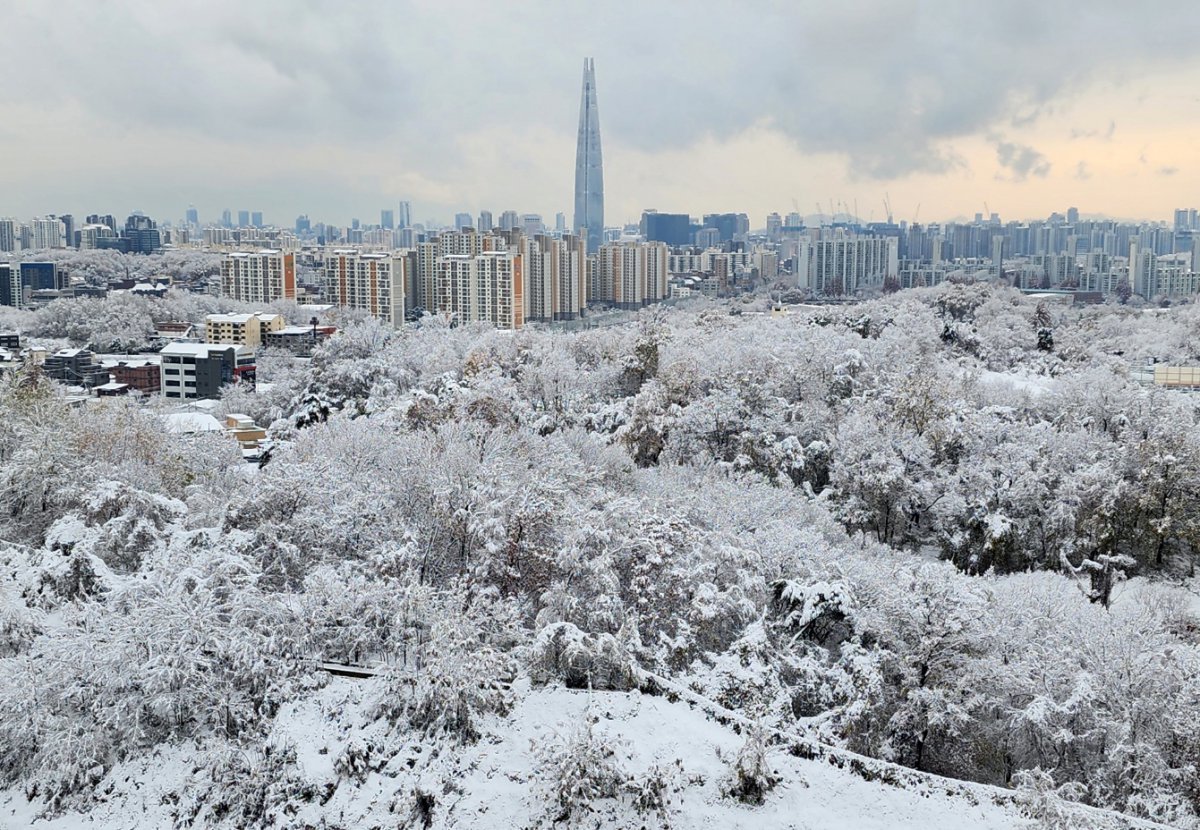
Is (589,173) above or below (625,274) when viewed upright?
above

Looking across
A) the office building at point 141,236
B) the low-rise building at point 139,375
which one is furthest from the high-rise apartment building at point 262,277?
the office building at point 141,236

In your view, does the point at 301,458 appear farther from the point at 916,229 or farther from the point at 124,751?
the point at 916,229

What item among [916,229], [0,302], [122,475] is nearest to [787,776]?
[122,475]

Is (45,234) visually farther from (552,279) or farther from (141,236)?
(552,279)

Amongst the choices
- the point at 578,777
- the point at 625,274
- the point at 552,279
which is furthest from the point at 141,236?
the point at 578,777

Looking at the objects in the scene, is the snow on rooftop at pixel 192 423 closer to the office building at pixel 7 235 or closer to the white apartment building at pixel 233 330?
the white apartment building at pixel 233 330

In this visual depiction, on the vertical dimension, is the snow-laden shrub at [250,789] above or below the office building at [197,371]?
below

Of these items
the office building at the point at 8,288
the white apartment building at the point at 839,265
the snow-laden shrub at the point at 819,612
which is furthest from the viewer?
the white apartment building at the point at 839,265
